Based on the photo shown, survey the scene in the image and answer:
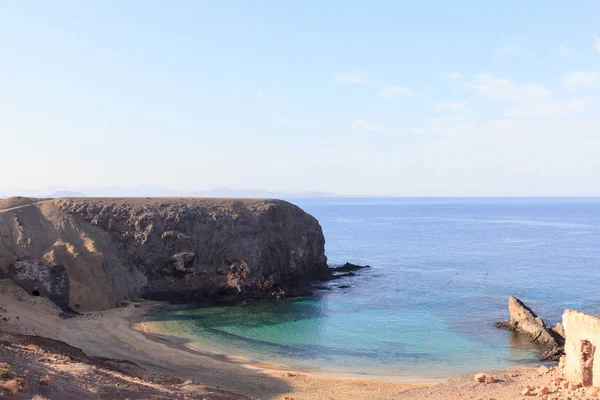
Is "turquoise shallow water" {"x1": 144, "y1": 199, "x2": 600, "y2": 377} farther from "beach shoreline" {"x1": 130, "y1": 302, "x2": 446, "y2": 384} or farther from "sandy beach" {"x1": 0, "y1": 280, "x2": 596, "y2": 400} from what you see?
"sandy beach" {"x1": 0, "y1": 280, "x2": 596, "y2": 400}

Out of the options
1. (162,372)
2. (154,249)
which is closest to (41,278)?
(154,249)

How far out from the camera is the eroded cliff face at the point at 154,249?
48.2m

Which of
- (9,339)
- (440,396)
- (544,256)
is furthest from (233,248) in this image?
(544,256)

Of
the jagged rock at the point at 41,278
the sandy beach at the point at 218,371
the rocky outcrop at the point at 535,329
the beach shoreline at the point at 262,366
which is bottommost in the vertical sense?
the beach shoreline at the point at 262,366

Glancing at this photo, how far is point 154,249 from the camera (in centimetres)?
5669

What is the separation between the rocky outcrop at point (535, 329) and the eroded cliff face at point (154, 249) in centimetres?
2410

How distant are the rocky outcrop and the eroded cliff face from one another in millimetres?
24097

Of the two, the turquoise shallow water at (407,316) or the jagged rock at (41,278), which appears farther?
the jagged rock at (41,278)

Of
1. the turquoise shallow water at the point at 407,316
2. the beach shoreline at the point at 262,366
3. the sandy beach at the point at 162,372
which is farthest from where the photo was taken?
the turquoise shallow water at the point at 407,316

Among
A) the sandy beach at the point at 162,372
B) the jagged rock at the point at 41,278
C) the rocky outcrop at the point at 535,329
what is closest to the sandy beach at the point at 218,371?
the sandy beach at the point at 162,372

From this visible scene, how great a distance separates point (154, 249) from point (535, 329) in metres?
40.0

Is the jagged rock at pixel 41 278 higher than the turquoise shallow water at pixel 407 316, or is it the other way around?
the jagged rock at pixel 41 278

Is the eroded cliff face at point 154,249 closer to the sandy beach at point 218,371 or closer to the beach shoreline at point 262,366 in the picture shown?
the sandy beach at point 218,371

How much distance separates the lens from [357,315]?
157 ft
